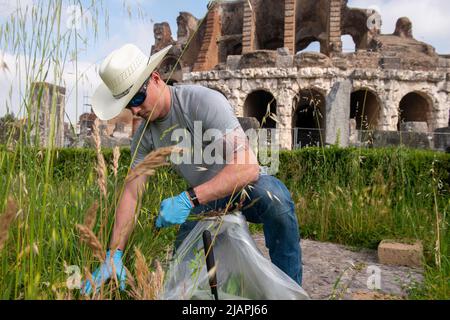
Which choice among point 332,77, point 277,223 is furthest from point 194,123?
point 332,77

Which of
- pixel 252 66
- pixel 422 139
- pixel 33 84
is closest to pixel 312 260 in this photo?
pixel 33 84

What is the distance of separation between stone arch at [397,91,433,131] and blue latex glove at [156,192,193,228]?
50.7ft

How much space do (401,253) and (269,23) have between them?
2016 cm

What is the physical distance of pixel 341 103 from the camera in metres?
9.35

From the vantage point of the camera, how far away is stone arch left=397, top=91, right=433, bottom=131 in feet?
51.1

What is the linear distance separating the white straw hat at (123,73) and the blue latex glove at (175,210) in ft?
1.67

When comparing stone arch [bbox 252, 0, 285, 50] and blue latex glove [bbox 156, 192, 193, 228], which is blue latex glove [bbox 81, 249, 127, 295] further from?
stone arch [bbox 252, 0, 285, 50]

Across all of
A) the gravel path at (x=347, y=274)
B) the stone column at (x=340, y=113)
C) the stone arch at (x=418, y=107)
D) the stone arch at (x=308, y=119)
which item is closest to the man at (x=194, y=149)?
the gravel path at (x=347, y=274)

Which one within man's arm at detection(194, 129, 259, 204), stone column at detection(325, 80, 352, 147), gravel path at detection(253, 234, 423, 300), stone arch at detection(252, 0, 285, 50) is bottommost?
gravel path at detection(253, 234, 423, 300)

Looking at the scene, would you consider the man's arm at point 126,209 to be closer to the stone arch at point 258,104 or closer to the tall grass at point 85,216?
the tall grass at point 85,216

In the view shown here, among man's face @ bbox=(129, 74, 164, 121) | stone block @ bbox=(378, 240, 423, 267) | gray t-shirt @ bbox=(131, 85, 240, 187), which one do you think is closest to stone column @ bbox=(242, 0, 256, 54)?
stone block @ bbox=(378, 240, 423, 267)

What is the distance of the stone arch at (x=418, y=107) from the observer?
15.6 metres

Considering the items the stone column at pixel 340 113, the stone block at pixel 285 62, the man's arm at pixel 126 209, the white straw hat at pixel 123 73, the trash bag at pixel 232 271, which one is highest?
the stone block at pixel 285 62
